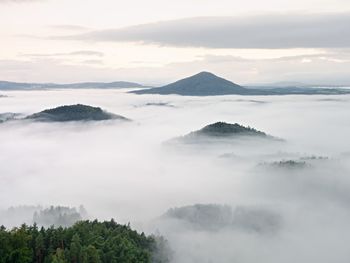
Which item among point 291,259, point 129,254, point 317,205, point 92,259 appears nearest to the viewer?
point 92,259

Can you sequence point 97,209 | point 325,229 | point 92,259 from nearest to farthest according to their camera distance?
point 92,259 → point 325,229 → point 97,209

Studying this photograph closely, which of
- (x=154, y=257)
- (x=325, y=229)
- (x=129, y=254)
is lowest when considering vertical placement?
(x=325, y=229)

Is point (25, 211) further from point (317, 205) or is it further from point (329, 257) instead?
point (317, 205)

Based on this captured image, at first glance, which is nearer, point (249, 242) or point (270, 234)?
point (249, 242)

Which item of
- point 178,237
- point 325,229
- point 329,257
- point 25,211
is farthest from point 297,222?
point 25,211

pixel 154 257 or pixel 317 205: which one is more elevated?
pixel 154 257

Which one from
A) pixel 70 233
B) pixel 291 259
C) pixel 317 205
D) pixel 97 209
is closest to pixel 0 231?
pixel 70 233

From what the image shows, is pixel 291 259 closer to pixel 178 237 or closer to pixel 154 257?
pixel 178 237
